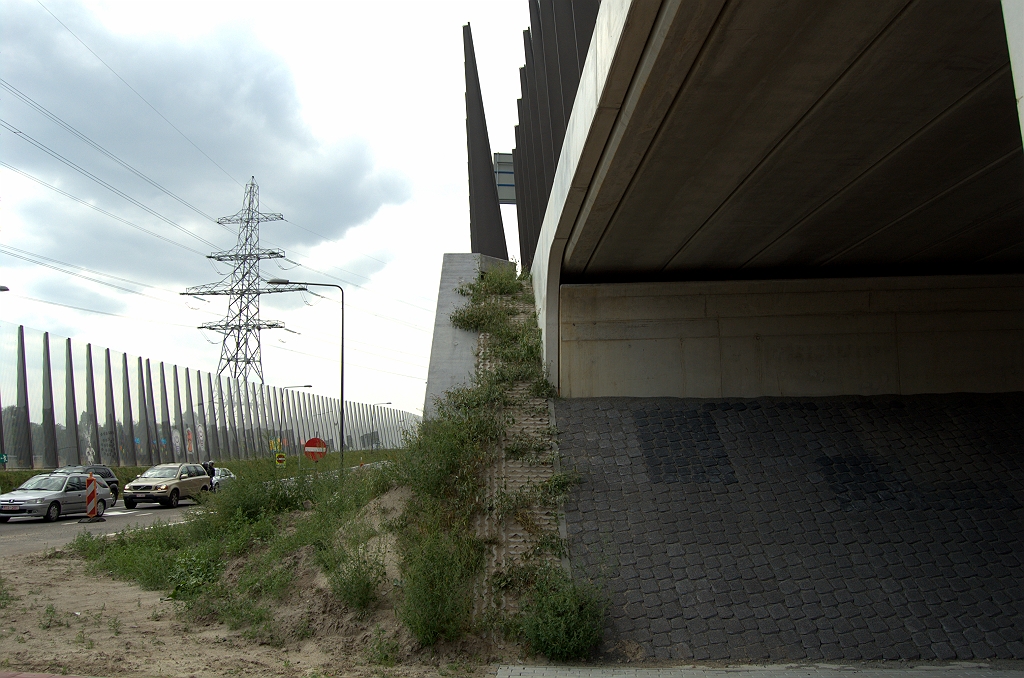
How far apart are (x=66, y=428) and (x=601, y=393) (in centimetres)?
2579

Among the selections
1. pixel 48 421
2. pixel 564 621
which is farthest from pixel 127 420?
pixel 564 621

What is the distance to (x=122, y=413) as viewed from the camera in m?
35.9

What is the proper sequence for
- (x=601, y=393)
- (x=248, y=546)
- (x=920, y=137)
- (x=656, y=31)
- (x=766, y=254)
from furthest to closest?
(x=601, y=393) → (x=766, y=254) → (x=248, y=546) → (x=920, y=137) → (x=656, y=31)

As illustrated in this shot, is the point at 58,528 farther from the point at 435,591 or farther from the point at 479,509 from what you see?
the point at 435,591

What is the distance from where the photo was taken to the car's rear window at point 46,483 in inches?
841

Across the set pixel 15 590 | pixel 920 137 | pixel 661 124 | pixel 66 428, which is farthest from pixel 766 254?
pixel 66 428

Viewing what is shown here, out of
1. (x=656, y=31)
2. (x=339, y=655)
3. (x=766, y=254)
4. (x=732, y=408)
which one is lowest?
(x=339, y=655)

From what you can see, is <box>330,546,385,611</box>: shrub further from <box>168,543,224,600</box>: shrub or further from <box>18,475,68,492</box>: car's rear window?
<box>18,475,68,492</box>: car's rear window

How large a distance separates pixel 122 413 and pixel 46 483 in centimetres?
1528

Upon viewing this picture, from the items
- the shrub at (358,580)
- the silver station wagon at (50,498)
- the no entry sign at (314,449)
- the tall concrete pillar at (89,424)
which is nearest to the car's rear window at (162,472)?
the silver station wagon at (50,498)

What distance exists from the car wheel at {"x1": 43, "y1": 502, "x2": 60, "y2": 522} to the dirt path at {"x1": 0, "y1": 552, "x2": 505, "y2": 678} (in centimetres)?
1277

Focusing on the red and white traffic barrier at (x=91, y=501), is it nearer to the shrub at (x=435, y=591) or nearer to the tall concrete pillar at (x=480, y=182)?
the shrub at (x=435, y=591)

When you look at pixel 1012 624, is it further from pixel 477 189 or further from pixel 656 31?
pixel 477 189

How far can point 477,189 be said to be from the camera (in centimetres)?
3111
